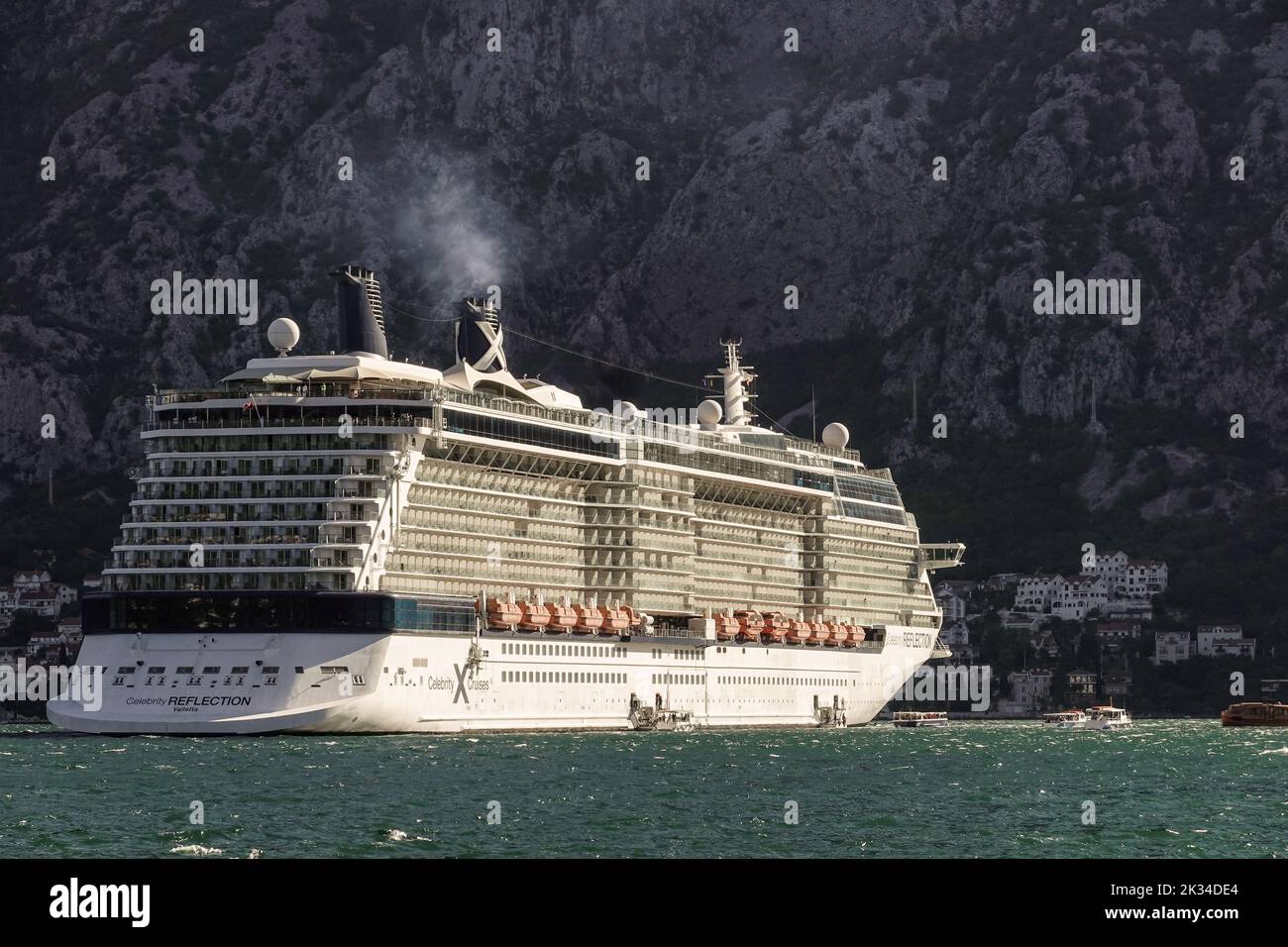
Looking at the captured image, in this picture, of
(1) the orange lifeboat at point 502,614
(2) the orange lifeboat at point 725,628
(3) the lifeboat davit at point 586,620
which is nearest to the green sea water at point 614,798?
(1) the orange lifeboat at point 502,614

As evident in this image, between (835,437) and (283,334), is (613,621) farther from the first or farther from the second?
(835,437)

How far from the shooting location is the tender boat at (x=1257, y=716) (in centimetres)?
15800

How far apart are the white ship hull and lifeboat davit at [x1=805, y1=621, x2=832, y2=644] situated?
1461 centimetres

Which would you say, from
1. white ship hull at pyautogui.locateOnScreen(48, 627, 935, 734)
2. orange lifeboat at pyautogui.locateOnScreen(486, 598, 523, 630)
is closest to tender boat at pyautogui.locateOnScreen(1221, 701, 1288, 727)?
white ship hull at pyautogui.locateOnScreen(48, 627, 935, 734)

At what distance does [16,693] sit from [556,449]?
81.5 meters

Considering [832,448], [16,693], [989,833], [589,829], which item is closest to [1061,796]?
[989,833]

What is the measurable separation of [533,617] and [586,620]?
4924mm

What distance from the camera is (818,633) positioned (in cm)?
14512

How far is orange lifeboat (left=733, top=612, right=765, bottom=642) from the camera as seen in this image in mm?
136625

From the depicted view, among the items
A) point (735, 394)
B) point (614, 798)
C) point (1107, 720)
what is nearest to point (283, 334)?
point (735, 394)

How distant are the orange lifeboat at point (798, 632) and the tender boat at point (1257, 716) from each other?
34672 mm

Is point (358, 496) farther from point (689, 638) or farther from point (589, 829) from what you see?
point (589, 829)
